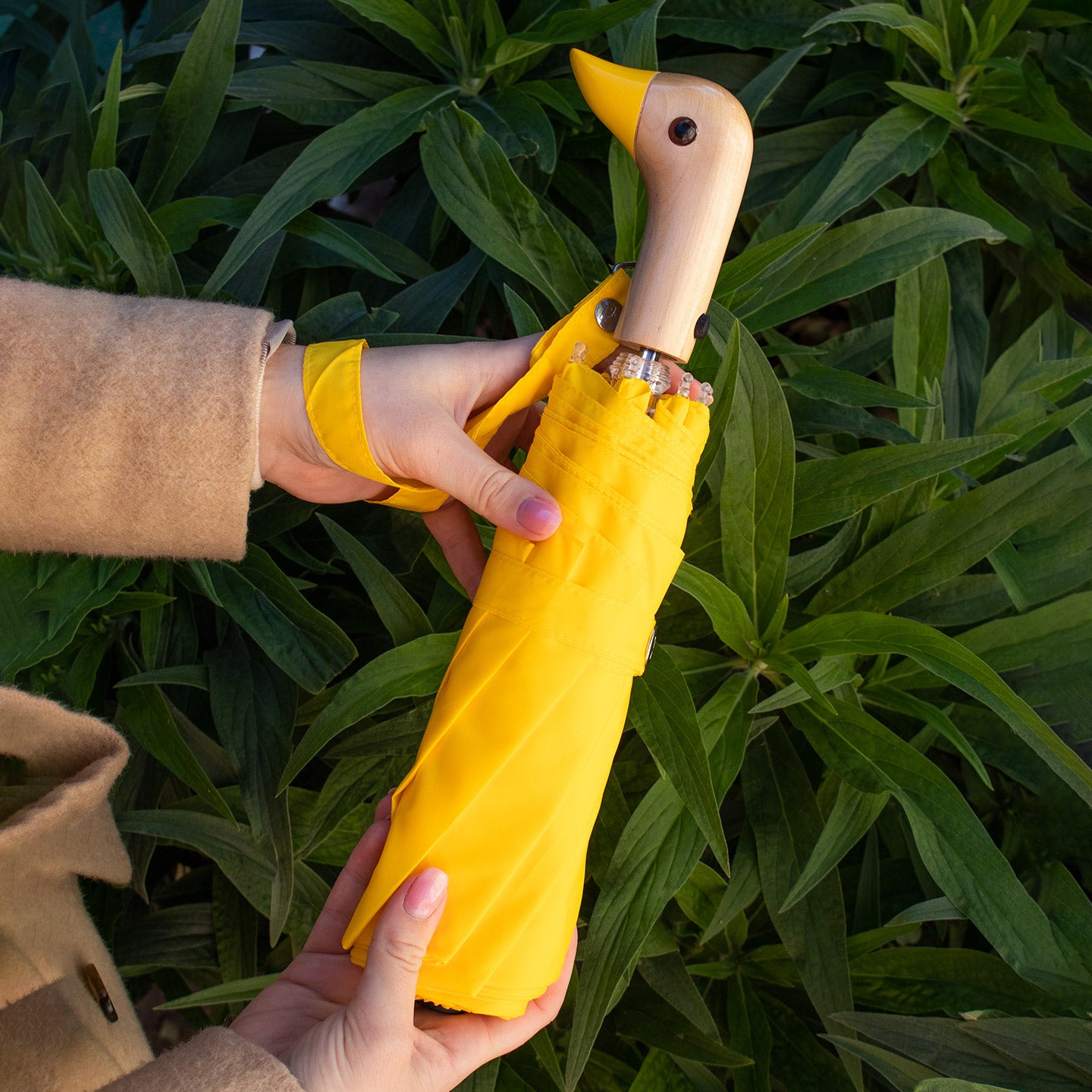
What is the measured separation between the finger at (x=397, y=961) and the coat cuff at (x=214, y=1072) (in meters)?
0.05

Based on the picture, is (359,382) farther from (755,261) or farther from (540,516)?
(755,261)

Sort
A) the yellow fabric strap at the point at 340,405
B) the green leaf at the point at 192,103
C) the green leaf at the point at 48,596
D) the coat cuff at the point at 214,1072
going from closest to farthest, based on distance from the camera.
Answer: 1. the coat cuff at the point at 214,1072
2. the yellow fabric strap at the point at 340,405
3. the green leaf at the point at 48,596
4. the green leaf at the point at 192,103

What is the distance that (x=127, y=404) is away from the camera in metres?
0.62

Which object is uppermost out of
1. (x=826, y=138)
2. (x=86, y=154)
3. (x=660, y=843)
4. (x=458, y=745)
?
(x=826, y=138)

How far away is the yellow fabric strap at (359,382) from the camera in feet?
1.83

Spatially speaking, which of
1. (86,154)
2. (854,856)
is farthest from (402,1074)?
(86,154)

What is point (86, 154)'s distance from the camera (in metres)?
0.84

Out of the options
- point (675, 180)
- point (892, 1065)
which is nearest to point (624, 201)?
point (675, 180)

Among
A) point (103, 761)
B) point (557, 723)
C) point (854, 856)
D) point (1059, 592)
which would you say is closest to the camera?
point (557, 723)

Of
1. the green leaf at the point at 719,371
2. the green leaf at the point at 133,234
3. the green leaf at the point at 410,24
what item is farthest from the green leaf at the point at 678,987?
the green leaf at the point at 410,24

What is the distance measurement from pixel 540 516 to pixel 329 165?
1.51ft

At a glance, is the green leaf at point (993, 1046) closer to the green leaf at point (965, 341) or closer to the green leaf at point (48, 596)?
the green leaf at point (965, 341)

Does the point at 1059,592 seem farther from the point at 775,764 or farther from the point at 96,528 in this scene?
the point at 96,528

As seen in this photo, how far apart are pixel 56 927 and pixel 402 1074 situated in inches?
11.2
